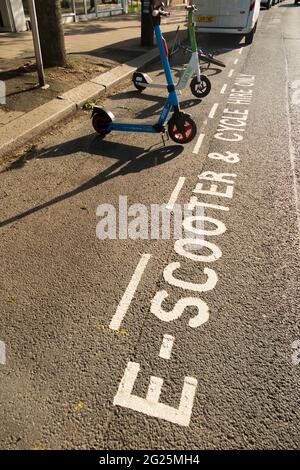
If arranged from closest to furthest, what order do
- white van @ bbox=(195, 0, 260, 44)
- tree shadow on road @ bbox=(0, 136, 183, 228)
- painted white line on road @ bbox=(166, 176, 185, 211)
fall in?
painted white line on road @ bbox=(166, 176, 185, 211)
tree shadow on road @ bbox=(0, 136, 183, 228)
white van @ bbox=(195, 0, 260, 44)

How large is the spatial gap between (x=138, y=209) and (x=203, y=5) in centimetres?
1199

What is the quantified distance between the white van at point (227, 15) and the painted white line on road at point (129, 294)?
12.5 metres

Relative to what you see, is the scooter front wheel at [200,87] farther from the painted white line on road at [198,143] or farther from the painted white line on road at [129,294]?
the painted white line on road at [129,294]

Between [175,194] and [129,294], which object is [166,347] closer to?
[129,294]

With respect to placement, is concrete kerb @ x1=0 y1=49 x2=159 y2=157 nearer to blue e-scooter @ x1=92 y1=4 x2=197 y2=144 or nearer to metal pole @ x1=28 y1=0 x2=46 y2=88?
metal pole @ x1=28 y1=0 x2=46 y2=88

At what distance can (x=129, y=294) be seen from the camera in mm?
2986

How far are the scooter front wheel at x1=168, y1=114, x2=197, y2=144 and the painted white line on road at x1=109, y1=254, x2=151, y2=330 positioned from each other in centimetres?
265

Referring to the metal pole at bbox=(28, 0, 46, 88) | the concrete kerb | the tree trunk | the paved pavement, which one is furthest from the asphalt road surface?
the paved pavement

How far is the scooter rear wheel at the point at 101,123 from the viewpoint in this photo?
558 centimetres

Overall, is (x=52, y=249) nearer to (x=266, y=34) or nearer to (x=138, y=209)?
(x=138, y=209)

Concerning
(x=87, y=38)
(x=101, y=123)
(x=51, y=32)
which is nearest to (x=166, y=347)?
(x=101, y=123)

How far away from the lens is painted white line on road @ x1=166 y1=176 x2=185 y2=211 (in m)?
4.13

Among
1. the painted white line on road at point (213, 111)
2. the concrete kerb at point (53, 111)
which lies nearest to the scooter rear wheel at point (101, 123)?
the concrete kerb at point (53, 111)

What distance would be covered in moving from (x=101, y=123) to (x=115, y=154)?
74 centimetres
